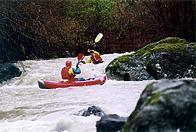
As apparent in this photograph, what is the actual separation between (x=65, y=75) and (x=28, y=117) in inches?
116

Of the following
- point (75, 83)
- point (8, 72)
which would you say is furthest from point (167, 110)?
point (8, 72)

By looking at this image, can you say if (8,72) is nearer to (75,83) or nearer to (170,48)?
(75,83)

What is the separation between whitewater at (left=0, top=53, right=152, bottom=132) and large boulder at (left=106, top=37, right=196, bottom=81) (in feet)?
1.28

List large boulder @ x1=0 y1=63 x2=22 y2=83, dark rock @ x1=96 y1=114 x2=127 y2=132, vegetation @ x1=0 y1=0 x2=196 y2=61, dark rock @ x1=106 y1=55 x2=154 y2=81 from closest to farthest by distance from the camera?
dark rock @ x1=96 y1=114 x2=127 y2=132 < dark rock @ x1=106 y1=55 x2=154 y2=81 < large boulder @ x1=0 y1=63 x2=22 y2=83 < vegetation @ x1=0 y1=0 x2=196 y2=61

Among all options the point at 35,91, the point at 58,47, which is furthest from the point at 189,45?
the point at 58,47

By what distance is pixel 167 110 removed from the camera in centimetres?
362

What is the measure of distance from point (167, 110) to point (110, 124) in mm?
1204

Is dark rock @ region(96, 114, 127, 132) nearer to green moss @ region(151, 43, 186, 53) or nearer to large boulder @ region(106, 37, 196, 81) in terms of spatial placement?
large boulder @ region(106, 37, 196, 81)

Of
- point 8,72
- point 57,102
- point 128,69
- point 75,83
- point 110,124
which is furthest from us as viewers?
A: point 8,72

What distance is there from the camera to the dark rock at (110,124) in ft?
15.5

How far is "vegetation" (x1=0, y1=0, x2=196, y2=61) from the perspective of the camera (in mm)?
Answer: 14609

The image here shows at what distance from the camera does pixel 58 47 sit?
1576 cm

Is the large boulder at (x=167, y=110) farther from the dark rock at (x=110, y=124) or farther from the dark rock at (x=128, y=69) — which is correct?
the dark rock at (x=128, y=69)

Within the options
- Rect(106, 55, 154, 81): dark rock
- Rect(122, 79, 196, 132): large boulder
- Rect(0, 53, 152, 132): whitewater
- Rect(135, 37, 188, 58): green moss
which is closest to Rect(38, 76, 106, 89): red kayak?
Rect(0, 53, 152, 132): whitewater
